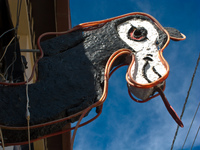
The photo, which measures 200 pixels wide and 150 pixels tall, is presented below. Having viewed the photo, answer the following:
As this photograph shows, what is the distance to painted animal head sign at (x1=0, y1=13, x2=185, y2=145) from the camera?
2.51 m

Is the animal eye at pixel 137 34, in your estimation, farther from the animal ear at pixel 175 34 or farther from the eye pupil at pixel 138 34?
the animal ear at pixel 175 34

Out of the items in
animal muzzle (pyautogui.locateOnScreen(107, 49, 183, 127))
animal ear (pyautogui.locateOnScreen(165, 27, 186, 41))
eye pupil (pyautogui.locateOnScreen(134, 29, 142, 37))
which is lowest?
animal muzzle (pyautogui.locateOnScreen(107, 49, 183, 127))

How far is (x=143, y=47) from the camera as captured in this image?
320cm

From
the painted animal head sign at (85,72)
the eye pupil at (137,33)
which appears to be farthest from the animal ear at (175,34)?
the eye pupil at (137,33)

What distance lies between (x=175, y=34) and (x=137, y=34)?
481 mm

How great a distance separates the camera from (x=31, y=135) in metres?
2.49

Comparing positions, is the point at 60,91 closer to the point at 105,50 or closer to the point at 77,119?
the point at 77,119

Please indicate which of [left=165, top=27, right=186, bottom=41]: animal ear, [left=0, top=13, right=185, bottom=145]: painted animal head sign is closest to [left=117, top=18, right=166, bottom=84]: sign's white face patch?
[left=0, top=13, right=185, bottom=145]: painted animal head sign

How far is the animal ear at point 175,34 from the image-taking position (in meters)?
3.47

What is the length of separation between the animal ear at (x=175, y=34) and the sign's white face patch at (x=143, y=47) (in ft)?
→ 0.70

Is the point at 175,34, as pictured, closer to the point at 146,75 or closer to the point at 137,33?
the point at 137,33

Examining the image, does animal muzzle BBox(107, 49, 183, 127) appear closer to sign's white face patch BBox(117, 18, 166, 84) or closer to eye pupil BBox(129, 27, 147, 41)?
sign's white face patch BBox(117, 18, 166, 84)

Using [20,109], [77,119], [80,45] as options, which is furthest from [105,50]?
[20,109]

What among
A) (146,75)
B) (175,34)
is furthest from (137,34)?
(146,75)
